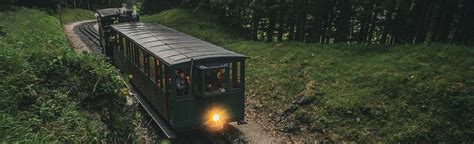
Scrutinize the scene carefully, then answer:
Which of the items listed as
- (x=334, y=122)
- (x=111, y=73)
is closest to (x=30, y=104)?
(x=111, y=73)

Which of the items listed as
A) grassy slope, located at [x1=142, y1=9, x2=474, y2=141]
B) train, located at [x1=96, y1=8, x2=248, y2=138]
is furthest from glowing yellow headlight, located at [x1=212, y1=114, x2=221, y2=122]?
grassy slope, located at [x1=142, y1=9, x2=474, y2=141]

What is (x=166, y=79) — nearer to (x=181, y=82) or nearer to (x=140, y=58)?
(x=181, y=82)

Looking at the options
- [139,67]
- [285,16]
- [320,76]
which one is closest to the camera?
[139,67]

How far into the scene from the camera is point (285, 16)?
2089cm

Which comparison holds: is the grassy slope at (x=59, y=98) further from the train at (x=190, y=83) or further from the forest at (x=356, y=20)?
the forest at (x=356, y=20)

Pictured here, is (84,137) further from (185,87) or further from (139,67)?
(139,67)

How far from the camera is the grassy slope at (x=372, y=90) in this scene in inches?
380

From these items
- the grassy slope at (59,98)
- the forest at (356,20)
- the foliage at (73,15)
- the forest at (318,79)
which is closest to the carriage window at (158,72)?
the forest at (318,79)

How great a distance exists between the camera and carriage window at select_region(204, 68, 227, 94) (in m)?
9.60

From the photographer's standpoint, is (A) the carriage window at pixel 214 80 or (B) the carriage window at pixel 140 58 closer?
(A) the carriage window at pixel 214 80

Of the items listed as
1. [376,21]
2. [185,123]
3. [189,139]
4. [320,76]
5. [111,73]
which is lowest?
[189,139]

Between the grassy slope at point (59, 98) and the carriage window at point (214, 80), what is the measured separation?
8.92 ft

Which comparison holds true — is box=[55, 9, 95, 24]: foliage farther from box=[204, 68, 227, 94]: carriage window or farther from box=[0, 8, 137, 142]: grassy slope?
box=[0, 8, 137, 142]: grassy slope

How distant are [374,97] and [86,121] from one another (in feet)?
29.3
